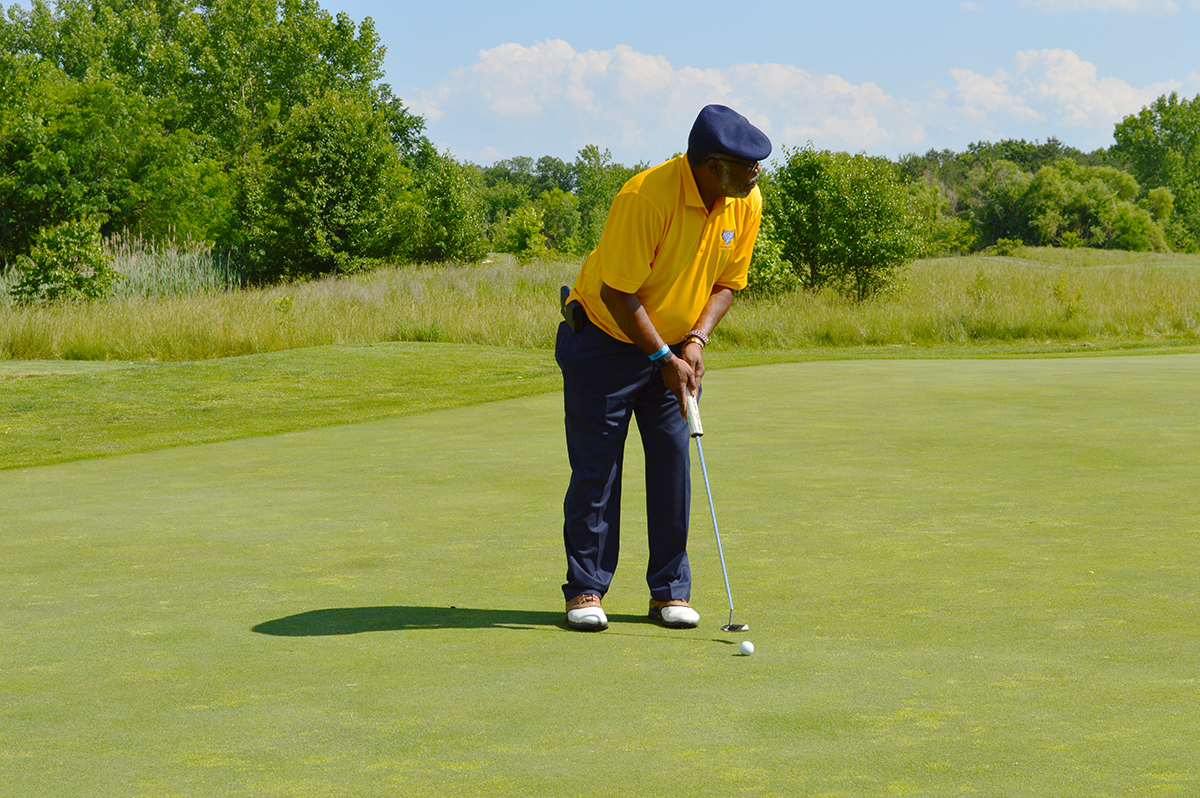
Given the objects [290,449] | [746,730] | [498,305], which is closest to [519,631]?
[746,730]

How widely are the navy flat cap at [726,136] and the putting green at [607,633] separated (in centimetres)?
155

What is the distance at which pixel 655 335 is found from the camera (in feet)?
13.0

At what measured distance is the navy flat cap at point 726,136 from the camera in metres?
3.82

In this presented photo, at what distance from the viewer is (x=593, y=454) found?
4.20m

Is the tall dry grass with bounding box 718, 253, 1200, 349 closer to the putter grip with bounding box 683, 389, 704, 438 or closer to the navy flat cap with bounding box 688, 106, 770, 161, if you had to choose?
the putter grip with bounding box 683, 389, 704, 438

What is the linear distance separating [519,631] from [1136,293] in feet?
76.3

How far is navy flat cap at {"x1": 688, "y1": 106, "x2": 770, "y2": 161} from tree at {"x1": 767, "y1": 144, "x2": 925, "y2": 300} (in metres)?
23.5

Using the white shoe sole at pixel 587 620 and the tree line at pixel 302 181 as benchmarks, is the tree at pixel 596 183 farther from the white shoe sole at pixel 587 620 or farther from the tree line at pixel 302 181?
the white shoe sole at pixel 587 620

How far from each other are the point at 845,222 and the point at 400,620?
2465 cm

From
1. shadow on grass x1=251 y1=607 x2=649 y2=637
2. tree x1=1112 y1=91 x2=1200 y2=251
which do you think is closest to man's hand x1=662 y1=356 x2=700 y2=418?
shadow on grass x1=251 y1=607 x2=649 y2=637

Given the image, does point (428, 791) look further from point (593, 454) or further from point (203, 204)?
point (203, 204)

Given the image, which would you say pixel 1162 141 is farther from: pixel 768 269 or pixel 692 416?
pixel 692 416

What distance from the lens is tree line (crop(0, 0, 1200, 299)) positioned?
27672mm

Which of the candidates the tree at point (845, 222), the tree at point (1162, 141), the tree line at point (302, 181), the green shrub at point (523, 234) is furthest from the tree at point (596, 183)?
the tree at point (1162, 141)
